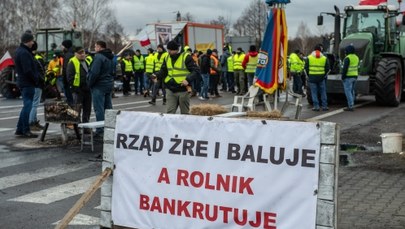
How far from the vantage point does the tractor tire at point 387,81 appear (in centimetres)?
1792

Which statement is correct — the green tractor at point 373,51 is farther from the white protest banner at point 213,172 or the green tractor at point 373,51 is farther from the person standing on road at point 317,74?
the white protest banner at point 213,172

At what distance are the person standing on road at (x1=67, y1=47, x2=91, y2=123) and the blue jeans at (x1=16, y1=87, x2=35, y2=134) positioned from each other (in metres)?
0.85

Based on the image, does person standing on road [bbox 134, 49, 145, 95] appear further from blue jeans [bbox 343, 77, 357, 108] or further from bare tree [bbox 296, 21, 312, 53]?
bare tree [bbox 296, 21, 312, 53]

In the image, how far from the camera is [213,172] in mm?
4977

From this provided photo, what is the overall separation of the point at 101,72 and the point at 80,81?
0.76 metres

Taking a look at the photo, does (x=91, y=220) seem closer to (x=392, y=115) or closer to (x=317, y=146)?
(x=317, y=146)

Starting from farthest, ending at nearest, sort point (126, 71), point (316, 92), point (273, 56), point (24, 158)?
point (126, 71), point (316, 92), point (273, 56), point (24, 158)

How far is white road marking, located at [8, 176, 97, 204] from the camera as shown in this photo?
733 cm

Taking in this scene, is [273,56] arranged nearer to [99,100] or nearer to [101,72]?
[101,72]

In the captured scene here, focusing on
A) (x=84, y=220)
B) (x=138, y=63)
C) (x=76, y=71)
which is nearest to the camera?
(x=84, y=220)

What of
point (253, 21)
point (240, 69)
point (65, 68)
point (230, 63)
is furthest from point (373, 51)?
point (253, 21)

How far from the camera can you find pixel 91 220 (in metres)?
6.39

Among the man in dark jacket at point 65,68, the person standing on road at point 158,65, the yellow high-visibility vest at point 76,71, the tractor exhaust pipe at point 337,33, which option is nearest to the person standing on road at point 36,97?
the yellow high-visibility vest at point 76,71

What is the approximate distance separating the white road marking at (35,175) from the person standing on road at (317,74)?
30.7 ft
